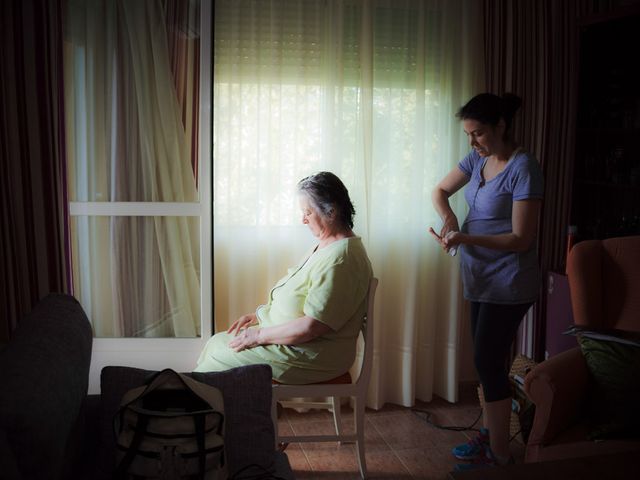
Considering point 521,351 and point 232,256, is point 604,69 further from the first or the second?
point 232,256

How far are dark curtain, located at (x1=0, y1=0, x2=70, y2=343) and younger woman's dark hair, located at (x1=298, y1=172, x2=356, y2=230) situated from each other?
45.3 inches

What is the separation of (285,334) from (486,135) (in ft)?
3.45

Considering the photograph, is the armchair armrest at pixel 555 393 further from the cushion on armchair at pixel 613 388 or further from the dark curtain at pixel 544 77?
the dark curtain at pixel 544 77

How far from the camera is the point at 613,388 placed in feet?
7.52

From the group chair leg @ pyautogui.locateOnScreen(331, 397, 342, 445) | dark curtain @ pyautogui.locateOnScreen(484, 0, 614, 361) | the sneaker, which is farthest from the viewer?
dark curtain @ pyautogui.locateOnScreen(484, 0, 614, 361)

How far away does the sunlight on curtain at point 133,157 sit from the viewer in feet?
→ 10.2

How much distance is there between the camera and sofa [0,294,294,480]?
159cm

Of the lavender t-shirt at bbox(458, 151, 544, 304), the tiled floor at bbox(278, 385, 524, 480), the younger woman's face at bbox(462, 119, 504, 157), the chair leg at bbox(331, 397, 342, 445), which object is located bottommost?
the tiled floor at bbox(278, 385, 524, 480)

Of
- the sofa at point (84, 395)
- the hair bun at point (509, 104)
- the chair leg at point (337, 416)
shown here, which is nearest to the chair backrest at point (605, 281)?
the hair bun at point (509, 104)

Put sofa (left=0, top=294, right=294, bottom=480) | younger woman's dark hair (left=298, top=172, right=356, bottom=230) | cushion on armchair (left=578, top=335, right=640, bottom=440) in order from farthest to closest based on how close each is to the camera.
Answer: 1. younger woman's dark hair (left=298, top=172, right=356, bottom=230)
2. cushion on armchair (left=578, top=335, right=640, bottom=440)
3. sofa (left=0, top=294, right=294, bottom=480)

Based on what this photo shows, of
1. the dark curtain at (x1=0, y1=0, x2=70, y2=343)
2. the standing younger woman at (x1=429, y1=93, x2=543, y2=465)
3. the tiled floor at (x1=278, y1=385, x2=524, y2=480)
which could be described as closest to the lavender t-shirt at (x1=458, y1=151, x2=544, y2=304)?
the standing younger woman at (x1=429, y1=93, x2=543, y2=465)

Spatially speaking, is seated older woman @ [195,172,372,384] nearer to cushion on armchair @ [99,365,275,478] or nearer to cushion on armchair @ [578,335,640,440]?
cushion on armchair @ [99,365,275,478]

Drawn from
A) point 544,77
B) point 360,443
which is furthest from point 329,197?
point 544,77

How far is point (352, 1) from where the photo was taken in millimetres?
3322
